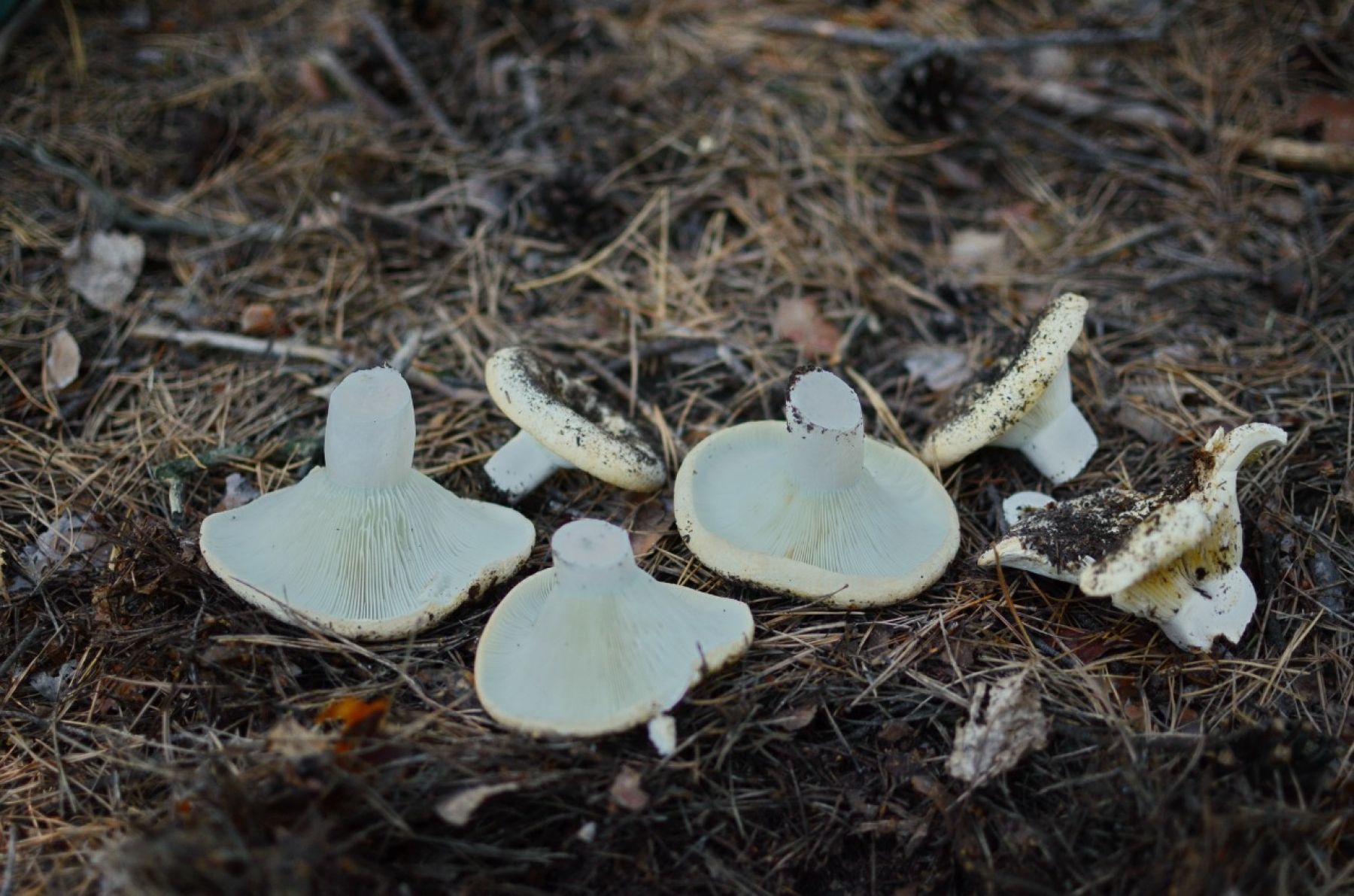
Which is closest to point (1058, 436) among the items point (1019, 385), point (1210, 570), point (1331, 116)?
point (1019, 385)

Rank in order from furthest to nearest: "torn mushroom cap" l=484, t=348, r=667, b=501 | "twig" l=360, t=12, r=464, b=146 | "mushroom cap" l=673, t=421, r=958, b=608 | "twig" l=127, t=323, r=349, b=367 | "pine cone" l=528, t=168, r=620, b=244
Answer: "twig" l=360, t=12, r=464, b=146 < "pine cone" l=528, t=168, r=620, b=244 < "twig" l=127, t=323, r=349, b=367 < "torn mushroom cap" l=484, t=348, r=667, b=501 < "mushroom cap" l=673, t=421, r=958, b=608

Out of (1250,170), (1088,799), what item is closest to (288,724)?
(1088,799)

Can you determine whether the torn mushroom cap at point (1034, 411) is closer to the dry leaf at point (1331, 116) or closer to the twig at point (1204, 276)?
the twig at point (1204, 276)

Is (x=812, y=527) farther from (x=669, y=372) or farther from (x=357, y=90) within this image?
(x=357, y=90)

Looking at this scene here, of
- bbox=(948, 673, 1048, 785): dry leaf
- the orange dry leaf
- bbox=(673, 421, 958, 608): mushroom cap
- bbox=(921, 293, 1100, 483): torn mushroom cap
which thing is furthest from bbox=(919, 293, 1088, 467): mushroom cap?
the orange dry leaf

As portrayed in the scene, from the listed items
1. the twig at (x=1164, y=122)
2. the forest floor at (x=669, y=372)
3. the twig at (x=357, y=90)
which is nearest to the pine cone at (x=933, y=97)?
the forest floor at (x=669, y=372)

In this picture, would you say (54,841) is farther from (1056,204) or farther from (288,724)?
(1056,204)

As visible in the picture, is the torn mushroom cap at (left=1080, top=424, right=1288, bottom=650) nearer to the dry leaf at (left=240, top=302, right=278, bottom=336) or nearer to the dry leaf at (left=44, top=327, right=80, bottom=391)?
the dry leaf at (left=240, top=302, right=278, bottom=336)
